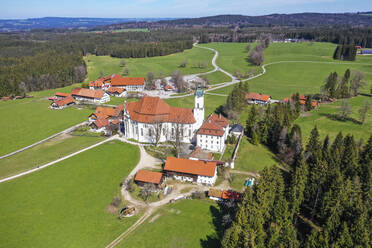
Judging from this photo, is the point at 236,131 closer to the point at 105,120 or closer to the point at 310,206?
the point at 310,206

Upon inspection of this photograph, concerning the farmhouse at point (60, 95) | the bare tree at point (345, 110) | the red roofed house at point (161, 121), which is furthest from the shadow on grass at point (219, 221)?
the farmhouse at point (60, 95)

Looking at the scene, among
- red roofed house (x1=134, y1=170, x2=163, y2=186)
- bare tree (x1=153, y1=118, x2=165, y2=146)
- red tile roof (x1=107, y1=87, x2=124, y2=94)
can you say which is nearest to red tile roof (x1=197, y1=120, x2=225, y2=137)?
bare tree (x1=153, y1=118, x2=165, y2=146)

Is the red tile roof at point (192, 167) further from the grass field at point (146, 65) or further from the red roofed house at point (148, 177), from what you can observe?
the grass field at point (146, 65)

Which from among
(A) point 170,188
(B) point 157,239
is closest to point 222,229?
(B) point 157,239

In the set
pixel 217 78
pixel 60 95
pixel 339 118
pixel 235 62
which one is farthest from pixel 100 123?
pixel 235 62

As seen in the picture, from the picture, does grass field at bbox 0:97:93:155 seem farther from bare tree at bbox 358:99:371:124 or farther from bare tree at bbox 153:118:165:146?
bare tree at bbox 358:99:371:124
